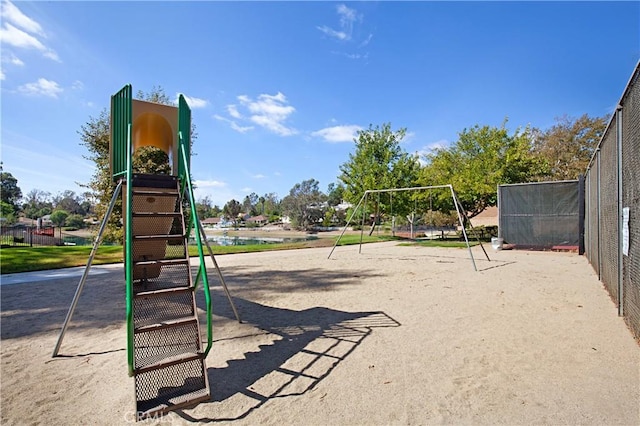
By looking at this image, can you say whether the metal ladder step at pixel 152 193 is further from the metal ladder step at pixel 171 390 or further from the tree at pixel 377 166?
the tree at pixel 377 166

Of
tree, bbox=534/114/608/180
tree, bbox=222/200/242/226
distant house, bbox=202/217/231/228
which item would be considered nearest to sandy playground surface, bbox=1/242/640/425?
tree, bbox=534/114/608/180

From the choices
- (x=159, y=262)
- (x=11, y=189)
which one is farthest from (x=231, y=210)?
(x=159, y=262)

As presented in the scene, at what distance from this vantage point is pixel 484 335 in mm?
4309

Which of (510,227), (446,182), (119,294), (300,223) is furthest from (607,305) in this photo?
(300,223)

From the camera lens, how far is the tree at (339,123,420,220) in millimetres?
21016

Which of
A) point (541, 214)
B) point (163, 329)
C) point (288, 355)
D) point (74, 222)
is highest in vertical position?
point (541, 214)

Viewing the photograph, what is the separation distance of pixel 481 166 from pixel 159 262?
19644 millimetres

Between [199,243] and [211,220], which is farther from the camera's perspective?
[211,220]

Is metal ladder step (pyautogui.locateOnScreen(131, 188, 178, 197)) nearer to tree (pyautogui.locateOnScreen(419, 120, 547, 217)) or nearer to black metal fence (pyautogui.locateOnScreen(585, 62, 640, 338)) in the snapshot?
black metal fence (pyautogui.locateOnScreen(585, 62, 640, 338))

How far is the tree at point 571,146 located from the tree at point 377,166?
39.8 ft

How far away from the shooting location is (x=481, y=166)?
1967 cm

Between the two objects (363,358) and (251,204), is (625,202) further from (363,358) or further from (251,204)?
(251,204)

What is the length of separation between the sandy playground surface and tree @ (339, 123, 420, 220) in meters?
14.1

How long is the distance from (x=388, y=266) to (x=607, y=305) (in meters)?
5.48
